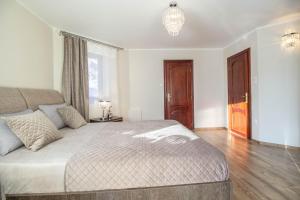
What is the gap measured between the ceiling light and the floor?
6.17 feet

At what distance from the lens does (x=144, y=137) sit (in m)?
1.89

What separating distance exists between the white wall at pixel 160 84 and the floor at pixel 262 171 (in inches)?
64.1

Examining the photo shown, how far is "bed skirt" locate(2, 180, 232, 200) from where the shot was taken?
1269mm

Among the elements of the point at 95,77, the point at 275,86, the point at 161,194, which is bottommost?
the point at 161,194

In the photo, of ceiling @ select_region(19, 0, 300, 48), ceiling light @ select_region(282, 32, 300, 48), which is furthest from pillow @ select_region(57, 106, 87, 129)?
ceiling light @ select_region(282, 32, 300, 48)

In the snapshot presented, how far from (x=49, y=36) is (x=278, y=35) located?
166 inches

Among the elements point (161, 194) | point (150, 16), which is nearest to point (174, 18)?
point (150, 16)

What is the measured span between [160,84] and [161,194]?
402cm

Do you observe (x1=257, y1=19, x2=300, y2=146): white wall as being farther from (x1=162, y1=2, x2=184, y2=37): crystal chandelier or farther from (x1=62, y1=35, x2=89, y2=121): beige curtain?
(x1=62, y1=35, x2=89, y2=121): beige curtain

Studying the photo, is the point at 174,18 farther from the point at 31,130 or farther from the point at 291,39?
the point at 291,39

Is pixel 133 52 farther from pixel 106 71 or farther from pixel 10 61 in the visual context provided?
pixel 10 61

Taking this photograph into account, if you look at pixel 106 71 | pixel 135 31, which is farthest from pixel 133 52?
pixel 135 31

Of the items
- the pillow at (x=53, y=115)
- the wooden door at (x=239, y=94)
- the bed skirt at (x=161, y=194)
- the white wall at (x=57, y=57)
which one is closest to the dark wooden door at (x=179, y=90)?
the wooden door at (x=239, y=94)

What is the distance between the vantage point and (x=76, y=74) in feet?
11.8
